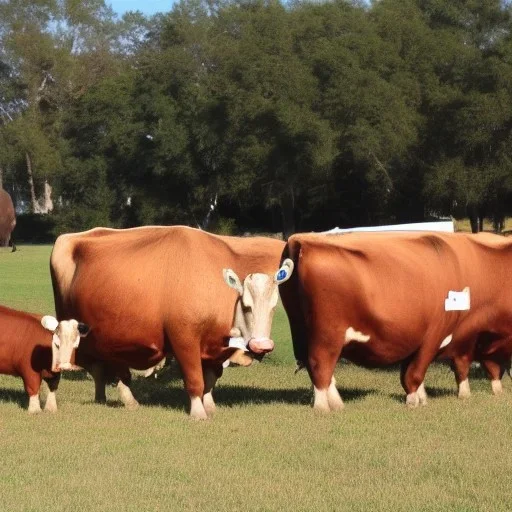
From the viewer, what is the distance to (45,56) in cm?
7781

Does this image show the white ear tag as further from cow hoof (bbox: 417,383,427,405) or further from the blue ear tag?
the blue ear tag

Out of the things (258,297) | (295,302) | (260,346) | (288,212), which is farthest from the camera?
(288,212)

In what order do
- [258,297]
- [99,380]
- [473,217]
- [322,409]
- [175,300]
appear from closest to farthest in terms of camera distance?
[258,297]
[322,409]
[175,300]
[99,380]
[473,217]

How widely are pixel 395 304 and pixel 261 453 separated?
314 centimetres

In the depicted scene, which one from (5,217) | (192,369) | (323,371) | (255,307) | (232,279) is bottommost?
(323,371)

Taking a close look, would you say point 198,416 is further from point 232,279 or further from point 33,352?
point 33,352

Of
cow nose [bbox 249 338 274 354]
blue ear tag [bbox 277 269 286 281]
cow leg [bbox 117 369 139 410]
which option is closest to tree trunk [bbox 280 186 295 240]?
cow leg [bbox 117 369 139 410]

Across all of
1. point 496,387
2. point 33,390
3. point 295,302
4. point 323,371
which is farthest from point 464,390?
point 33,390

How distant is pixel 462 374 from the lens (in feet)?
41.4

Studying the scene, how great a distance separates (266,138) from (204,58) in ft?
60.0

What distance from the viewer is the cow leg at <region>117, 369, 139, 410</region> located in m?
12.3

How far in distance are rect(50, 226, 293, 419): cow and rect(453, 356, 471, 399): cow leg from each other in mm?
2320

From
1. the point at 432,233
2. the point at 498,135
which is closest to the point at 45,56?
the point at 498,135

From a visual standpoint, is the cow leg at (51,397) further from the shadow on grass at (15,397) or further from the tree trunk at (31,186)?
the tree trunk at (31,186)
